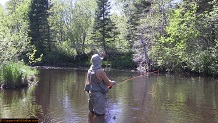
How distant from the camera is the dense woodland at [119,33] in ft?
88.2

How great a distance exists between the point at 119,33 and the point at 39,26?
42.1ft

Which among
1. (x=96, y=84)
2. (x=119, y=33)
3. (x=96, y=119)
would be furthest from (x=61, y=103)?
(x=119, y=33)

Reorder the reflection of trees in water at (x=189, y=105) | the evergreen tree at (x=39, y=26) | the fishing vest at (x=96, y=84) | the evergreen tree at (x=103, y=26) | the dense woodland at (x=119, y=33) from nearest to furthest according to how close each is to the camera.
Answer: the fishing vest at (x=96, y=84) < the reflection of trees in water at (x=189, y=105) < the dense woodland at (x=119, y=33) < the evergreen tree at (x=103, y=26) < the evergreen tree at (x=39, y=26)

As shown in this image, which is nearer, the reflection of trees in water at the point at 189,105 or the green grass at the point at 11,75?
the reflection of trees in water at the point at 189,105

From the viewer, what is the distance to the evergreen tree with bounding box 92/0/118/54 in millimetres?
43062

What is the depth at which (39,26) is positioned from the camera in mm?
45969

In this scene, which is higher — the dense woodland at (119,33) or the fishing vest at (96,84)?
the dense woodland at (119,33)

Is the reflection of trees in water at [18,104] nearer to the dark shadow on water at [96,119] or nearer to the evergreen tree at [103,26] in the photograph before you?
the dark shadow on water at [96,119]

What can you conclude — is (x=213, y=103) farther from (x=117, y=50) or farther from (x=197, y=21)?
(x=117, y=50)

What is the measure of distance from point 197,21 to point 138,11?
52.9 ft

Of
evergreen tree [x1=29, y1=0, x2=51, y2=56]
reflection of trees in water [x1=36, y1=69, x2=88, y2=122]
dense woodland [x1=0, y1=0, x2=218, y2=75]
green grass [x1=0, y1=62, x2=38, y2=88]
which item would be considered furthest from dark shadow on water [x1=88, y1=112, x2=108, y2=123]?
evergreen tree [x1=29, y1=0, x2=51, y2=56]

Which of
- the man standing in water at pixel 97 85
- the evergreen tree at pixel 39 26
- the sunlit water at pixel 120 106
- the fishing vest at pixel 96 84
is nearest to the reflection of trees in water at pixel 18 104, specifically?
the sunlit water at pixel 120 106

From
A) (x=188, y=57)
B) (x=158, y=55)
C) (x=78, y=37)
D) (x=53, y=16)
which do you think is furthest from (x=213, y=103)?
(x=53, y=16)

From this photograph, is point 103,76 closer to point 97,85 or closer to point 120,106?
point 97,85
